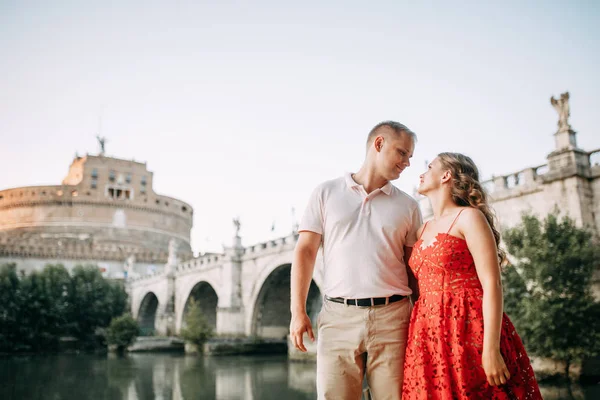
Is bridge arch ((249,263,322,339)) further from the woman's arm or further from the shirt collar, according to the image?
the woman's arm

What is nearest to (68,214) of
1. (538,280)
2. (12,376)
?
(12,376)

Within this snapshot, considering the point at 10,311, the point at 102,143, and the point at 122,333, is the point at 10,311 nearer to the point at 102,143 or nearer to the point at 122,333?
the point at 122,333

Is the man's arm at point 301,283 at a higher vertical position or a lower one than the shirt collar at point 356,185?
lower

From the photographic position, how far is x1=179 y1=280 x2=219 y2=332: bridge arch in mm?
39812

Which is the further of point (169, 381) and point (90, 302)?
point (90, 302)

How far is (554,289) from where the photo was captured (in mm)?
14695

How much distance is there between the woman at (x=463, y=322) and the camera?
2.83m

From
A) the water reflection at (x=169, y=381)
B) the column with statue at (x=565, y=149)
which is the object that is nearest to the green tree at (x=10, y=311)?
the water reflection at (x=169, y=381)

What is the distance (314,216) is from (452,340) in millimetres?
1113

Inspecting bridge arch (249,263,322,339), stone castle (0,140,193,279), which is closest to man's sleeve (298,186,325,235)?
bridge arch (249,263,322,339)

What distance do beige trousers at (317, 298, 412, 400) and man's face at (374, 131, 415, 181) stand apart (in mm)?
833

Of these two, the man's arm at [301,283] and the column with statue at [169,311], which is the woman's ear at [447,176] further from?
the column with statue at [169,311]

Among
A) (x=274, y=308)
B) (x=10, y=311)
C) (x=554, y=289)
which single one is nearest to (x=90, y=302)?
(x=10, y=311)

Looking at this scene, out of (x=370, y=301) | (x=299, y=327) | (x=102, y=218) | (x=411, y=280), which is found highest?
(x=102, y=218)
